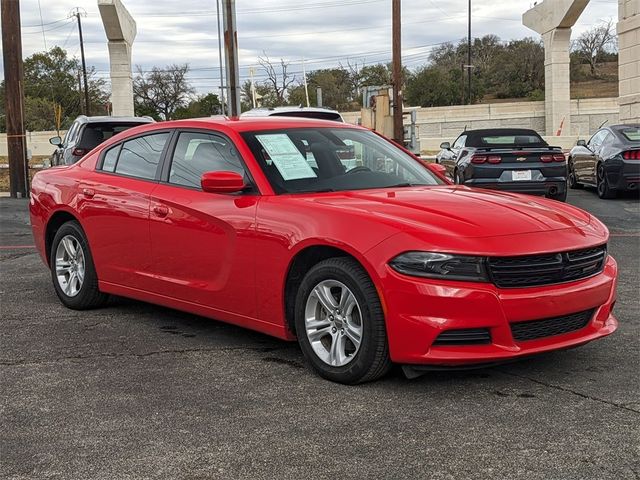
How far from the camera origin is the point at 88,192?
619cm

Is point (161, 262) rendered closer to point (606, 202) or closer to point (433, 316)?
point (433, 316)

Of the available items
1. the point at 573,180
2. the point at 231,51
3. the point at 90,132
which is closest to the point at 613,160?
the point at 573,180

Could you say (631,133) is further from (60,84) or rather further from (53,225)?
(60,84)

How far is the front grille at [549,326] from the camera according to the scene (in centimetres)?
407

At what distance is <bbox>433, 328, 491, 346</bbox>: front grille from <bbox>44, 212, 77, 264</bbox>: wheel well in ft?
12.2

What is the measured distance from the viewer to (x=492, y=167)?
13.1m

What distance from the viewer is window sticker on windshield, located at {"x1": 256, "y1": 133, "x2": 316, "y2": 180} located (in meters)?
5.07

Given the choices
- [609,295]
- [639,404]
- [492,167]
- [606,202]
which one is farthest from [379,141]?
[606,202]

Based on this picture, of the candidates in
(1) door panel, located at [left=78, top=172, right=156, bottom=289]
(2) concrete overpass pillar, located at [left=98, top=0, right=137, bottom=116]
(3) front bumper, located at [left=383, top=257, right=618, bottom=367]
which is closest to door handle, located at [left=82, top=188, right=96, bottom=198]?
(1) door panel, located at [left=78, top=172, right=156, bottom=289]

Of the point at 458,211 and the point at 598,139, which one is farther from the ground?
the point at 598,139

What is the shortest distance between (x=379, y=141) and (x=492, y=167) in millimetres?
7544

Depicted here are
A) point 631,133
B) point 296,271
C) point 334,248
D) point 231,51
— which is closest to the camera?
point 334,248

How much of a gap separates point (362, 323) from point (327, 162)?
56.5 inches

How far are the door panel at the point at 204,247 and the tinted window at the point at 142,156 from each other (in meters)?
0.32
